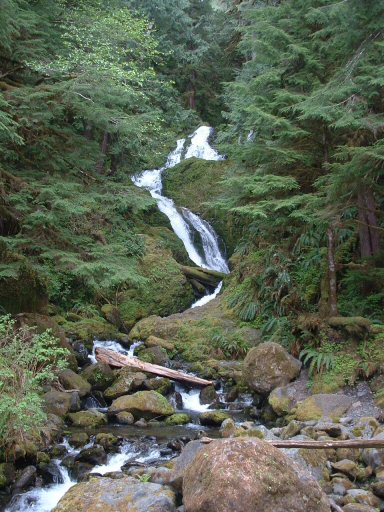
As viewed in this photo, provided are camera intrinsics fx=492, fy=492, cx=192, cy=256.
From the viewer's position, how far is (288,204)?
31.1ft

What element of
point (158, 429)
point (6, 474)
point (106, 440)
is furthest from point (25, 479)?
point (158, 429)

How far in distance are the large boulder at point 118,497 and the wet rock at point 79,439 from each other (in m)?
2.93

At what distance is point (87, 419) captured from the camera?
30.1 feet

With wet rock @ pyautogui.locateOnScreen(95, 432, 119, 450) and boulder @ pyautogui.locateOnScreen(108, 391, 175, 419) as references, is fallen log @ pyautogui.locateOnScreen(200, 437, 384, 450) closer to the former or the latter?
wet rock @ pyautogui.locateOnScreen(95, 432, 119, 450)

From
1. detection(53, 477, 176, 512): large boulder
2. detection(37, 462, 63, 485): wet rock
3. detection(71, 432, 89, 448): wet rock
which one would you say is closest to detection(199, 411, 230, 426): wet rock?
detection(71, 432, 89, 448): wet rock

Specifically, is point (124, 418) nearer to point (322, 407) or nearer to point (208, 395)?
point (208, 395)

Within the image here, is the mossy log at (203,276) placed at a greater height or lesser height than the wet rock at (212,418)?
greater

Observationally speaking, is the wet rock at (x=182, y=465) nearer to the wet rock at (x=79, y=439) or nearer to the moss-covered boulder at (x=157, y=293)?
the wet rock at (x=79, y=439)

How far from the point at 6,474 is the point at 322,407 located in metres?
5.27

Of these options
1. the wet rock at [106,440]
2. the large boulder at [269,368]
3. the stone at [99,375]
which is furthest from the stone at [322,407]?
the stone at [99,375]

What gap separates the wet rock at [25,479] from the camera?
22.0 feet

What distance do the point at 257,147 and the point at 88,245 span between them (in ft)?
14.9

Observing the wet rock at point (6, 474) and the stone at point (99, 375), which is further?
the stone at point (99, 375)

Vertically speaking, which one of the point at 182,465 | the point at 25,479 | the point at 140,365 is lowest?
the point at 182,465
